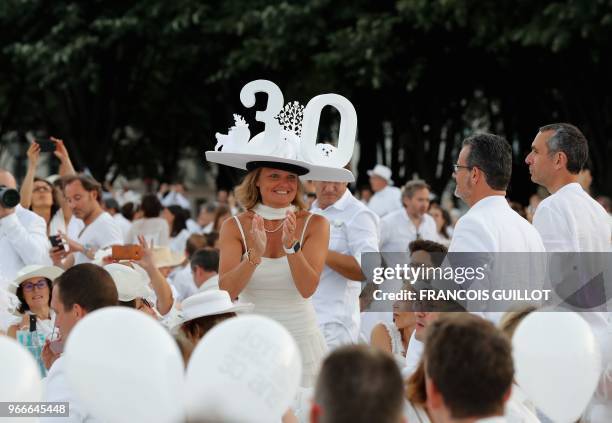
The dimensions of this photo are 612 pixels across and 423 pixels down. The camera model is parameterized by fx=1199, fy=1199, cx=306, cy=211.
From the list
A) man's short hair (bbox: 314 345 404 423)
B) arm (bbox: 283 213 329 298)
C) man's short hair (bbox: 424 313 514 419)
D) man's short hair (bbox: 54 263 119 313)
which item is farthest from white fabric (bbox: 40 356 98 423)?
man's short hair (bbox: 314 345 404 423)

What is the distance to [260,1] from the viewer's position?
866 inches

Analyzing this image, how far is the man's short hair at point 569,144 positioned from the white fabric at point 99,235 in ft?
13.0

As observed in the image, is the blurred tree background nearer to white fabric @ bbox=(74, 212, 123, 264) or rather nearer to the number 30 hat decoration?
white fabric @ bbox=(74, 212, 123, 264)

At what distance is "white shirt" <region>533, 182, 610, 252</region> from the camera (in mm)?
6098

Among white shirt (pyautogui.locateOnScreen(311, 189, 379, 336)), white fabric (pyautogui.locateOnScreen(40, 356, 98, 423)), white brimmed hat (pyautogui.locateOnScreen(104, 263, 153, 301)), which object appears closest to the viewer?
white fabric (pyautogui.locateOnScreen(40, 356, 98, 423))

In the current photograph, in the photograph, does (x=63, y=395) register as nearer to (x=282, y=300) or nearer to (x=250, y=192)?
(x=282, y=300)

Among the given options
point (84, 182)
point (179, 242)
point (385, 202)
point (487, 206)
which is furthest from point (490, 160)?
point (385, 202)

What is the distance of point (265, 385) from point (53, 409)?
1.47m

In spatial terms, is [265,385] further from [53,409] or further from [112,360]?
[53,409]

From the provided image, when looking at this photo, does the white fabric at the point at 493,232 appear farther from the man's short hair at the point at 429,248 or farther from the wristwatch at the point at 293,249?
the man's short hair at the point at 429,248

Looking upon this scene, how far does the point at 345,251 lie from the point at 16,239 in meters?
2.51

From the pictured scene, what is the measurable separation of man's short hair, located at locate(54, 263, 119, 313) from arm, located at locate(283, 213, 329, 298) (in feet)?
4.03

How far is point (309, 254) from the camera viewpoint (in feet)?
20.0

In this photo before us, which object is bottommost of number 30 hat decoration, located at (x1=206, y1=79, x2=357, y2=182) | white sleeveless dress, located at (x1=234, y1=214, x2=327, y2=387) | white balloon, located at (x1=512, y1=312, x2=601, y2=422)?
white balloon, located at (x1=512, y1=312, x2=601, y2=422)
